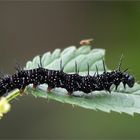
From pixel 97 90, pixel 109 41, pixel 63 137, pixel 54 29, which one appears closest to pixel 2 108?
pixel 97 90

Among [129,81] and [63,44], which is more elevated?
[129,81]

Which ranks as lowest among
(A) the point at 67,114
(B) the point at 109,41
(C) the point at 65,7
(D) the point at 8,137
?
(D) the point at 8,137

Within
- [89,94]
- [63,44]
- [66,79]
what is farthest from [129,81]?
[63,44]

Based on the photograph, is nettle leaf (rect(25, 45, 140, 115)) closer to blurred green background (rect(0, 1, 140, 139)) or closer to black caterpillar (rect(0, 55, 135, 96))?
black caterpillar (rect(0, 55, 135, 96))

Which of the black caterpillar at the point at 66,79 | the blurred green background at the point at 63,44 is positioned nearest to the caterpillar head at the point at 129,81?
the black caterpillar at the point at 66,79

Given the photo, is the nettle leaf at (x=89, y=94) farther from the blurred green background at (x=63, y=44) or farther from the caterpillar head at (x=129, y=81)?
the blurred green background at (x=63, y=44)

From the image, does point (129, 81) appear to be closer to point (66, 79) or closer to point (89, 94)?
point (89, 94)

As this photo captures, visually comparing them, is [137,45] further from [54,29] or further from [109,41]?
[54,29]
